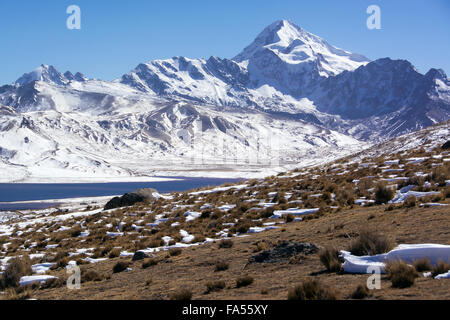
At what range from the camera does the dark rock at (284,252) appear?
426 inches

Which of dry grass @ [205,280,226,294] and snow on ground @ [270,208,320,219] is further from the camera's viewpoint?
snow on ground @ [270,208,320,219]

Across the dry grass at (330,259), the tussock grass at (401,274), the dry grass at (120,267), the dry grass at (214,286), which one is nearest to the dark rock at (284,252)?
the dry grass at (330,259)

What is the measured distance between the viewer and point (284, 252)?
435 inches

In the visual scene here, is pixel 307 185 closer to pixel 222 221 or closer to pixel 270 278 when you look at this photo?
pixel 222 221

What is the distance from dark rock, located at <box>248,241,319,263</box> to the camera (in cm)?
1083

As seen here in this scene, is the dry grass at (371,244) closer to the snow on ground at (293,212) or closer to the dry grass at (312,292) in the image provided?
the dry grass at (312,292)

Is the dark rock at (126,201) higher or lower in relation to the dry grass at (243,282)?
lower

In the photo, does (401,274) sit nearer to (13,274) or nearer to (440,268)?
(440,268)

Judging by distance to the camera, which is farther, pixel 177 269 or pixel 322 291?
pixel 177 269

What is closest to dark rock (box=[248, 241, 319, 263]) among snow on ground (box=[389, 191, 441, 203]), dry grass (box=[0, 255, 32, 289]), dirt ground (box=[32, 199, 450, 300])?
dirt ground (box=[32, 199, 450, 300])

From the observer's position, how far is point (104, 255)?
1698cm

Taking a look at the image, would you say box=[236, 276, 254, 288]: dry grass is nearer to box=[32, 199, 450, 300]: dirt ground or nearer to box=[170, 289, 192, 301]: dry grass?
box=[32, 199, 450, 300]: dirt ground

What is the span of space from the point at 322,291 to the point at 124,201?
1188 inches
